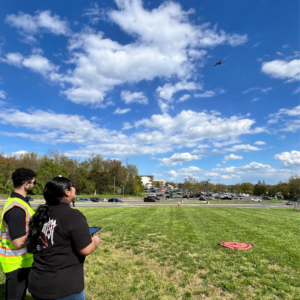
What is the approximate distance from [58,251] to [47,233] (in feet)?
0.64

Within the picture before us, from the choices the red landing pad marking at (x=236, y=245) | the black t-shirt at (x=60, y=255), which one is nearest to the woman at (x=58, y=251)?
the black t-shirt at (x=60, y=255)

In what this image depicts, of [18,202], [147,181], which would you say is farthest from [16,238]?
[147,181]

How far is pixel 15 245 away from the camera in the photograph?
2398 millimetres

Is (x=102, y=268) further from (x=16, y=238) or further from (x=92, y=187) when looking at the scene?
(x=92, y=187)

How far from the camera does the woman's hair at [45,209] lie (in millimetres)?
2014

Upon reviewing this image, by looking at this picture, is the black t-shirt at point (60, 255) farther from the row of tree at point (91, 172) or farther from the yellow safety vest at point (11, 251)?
the row of tree at point (91, 172)

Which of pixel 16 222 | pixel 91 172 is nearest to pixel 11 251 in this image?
pixel 16 222

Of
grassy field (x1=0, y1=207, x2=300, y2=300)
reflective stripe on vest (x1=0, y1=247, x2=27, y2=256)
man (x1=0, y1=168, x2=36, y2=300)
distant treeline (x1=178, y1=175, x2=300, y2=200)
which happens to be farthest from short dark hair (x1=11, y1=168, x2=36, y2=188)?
distant treeline (x1=178, y1=175, x2=300, y2=200)

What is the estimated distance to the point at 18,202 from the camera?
251cm

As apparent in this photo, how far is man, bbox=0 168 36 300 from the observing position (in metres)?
2.39

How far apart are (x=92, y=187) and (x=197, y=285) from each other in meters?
61.8

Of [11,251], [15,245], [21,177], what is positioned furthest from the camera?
[21,177]

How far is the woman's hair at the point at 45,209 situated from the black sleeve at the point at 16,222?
0.36 meters

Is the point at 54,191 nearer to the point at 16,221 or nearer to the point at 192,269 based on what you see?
the point at 16,221
